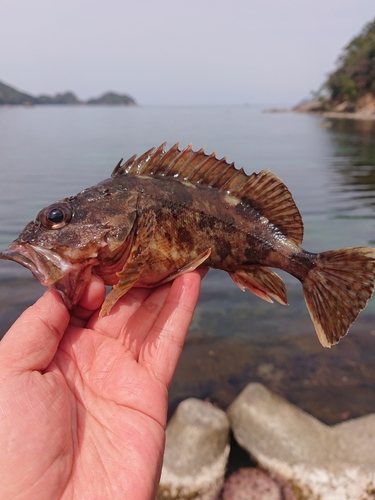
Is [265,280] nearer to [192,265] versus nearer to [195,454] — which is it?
[192,265]

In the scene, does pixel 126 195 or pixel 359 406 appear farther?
pixel 359 406

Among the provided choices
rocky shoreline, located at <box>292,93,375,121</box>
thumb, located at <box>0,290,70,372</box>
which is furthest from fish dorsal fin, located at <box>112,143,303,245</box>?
rocky shoreline, located at <box>292,93,375,121</box>

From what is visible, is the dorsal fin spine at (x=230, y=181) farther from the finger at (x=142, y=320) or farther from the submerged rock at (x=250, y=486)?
the submerged rock at (x=250, y=486)

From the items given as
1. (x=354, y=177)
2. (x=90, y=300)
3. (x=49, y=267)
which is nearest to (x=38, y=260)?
(x=49, y=267)

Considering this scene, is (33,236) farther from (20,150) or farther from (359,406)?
(20,150)

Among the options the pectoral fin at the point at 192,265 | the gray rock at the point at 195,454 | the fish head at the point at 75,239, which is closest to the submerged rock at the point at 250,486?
the gray rock at the point at 195,454

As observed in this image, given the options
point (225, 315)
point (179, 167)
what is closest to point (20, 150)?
point (225, 315)

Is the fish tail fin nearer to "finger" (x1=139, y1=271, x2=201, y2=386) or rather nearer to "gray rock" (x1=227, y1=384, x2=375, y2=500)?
"finger" (x1=139, y1=271, x2=201, y2=386)
